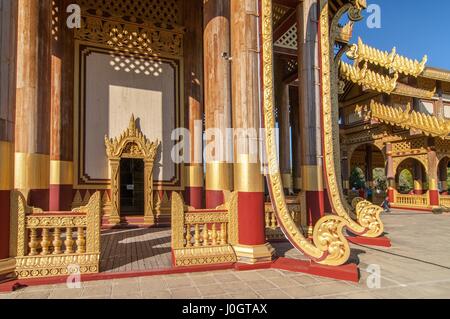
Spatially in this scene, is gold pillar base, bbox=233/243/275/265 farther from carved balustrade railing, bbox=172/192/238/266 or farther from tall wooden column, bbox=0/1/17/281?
tall wooden column, bbox=0/1/17/281

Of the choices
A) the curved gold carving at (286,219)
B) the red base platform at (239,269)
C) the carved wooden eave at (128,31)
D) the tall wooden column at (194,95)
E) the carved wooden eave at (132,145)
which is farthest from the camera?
the tall wooden column at (194,95)

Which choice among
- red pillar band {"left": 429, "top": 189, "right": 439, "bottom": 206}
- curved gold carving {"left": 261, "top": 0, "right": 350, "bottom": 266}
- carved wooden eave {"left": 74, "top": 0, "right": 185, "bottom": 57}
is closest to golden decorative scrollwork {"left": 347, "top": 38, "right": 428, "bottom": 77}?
red pillar band {"left": 429, "top": 189, "right": 439, "bottom": 206}

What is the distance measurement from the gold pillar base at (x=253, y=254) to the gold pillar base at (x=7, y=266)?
345cm

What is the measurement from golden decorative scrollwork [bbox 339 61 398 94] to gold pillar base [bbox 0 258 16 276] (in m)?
19.7

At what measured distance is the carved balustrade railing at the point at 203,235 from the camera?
17.3 feet

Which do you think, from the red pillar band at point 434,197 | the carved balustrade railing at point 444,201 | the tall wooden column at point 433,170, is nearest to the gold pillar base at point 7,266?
the tall wooden column at point 433,170

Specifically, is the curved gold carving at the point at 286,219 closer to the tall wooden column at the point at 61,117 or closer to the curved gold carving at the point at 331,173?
the curved gold carving at the point at 331,173

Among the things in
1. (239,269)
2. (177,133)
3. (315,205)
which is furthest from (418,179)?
(239,269)

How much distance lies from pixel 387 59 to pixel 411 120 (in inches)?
212
